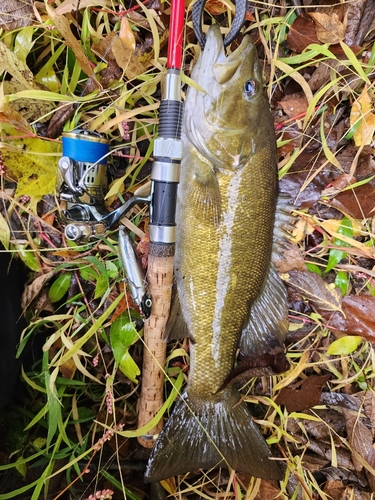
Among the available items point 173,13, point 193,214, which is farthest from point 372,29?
point 193,214

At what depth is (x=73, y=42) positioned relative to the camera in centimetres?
151

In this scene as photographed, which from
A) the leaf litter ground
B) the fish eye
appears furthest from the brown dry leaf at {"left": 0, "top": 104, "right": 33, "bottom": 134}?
the fish eye

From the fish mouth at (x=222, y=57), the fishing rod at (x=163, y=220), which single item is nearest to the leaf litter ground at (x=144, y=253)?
the fishing rod at (x=163, y=220)

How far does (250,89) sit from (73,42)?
73 centimetres

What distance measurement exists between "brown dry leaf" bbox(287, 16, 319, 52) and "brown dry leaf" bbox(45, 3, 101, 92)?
87 centimetres

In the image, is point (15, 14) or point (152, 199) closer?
point (152, 199)

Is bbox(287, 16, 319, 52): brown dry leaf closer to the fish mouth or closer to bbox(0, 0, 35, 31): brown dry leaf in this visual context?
the fish mouth

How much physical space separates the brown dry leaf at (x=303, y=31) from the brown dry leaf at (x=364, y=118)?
32 cm

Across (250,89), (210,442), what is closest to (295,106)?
(250,89)

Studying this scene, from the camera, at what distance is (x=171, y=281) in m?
1.51

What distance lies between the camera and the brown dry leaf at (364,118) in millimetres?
1690

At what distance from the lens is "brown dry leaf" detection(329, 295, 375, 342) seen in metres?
1.73

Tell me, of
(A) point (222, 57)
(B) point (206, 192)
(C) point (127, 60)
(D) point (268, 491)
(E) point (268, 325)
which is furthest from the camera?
(D) point (268, 491)

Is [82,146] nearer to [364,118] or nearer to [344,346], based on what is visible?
[364,118]
